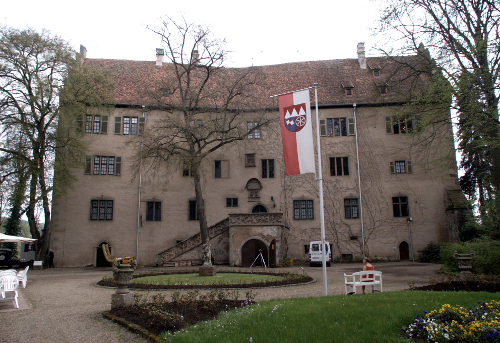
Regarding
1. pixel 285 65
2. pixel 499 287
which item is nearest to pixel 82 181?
pixel 285 65

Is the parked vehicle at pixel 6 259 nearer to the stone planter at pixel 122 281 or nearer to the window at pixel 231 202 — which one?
the window at pixel 231 202

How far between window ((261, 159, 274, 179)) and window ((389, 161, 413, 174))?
9.28 meters

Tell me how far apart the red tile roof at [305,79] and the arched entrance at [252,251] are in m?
10.3

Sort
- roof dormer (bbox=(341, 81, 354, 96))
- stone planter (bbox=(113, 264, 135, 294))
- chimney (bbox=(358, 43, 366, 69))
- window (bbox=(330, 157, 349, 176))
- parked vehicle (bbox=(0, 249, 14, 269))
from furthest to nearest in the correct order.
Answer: chimney (bbox=(358, 43, 366, 69)), roof dormer (bbox=(341, 81, 354, 96)), window (bbox=(330, 157, 349, 176)), parked vehicle (bbox=(0, 249, 14, 269)), stone planter (bbox=(113, 264, 135, 294))

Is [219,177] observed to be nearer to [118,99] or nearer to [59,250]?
[118,99]

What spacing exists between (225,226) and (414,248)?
14.3 meters

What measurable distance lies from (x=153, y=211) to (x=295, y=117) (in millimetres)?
19987

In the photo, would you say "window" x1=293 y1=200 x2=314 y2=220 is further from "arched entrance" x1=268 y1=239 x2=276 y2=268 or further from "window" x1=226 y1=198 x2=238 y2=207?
"arched entrance" x1=268 y1=239 x2=276 y2=268

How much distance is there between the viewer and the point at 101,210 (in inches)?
1220

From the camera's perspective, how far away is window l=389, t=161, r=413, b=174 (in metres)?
31.9

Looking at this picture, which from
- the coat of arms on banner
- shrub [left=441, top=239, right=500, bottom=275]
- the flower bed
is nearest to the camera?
the flower bed

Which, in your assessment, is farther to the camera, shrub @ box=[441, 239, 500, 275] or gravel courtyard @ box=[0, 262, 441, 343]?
shrub @ box=[441, 239, 500, 275]

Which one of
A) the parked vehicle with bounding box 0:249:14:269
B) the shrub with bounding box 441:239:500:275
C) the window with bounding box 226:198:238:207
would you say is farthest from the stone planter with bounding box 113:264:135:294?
the parked vehicle with bounding box 0:249:14:269

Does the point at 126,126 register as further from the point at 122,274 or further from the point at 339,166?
the point at 122,274
